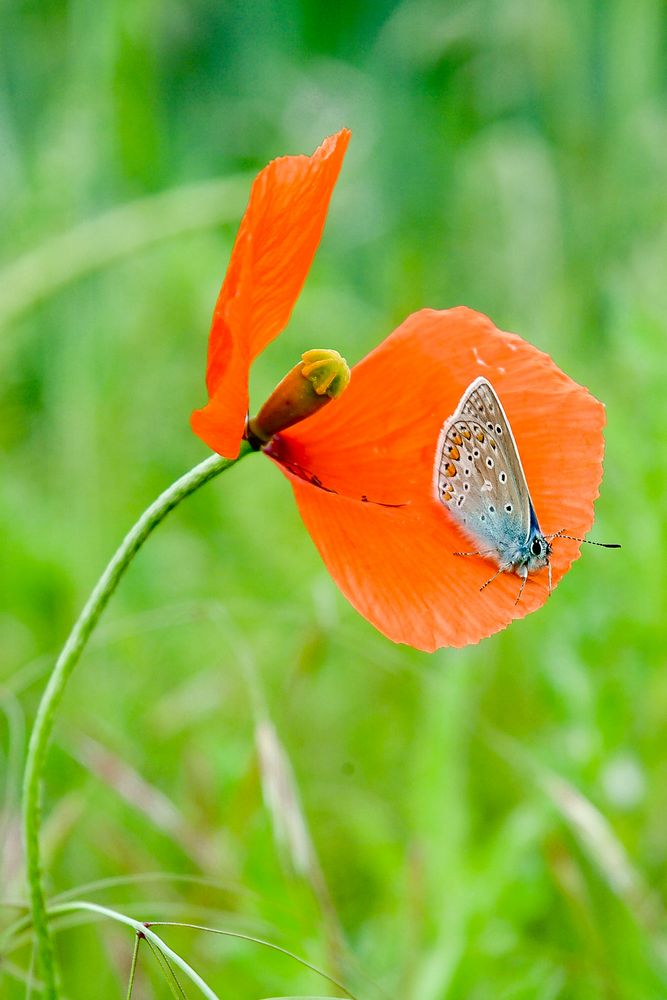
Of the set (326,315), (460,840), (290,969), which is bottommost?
(290,969)

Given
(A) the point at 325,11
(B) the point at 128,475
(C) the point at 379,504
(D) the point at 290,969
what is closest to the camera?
(C) the point at 379,504

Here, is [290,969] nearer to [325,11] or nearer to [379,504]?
[379,504]

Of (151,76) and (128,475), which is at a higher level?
(151,76)

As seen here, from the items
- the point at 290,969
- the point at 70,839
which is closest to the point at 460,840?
the point at 290,969

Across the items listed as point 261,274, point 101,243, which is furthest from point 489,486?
point 101,243

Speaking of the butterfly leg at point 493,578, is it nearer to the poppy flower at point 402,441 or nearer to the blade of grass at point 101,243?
the poppy flower at point 402,441

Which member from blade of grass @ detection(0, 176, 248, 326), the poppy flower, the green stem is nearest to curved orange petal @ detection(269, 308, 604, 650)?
the poppy flower

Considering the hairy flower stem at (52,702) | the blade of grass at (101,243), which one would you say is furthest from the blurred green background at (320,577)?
the hairy flower stem at (52,702)

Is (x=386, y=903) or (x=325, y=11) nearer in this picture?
(x=386, y=903)
